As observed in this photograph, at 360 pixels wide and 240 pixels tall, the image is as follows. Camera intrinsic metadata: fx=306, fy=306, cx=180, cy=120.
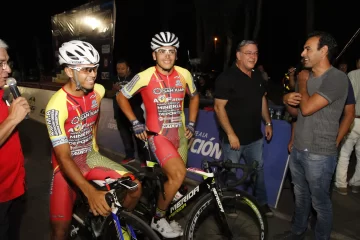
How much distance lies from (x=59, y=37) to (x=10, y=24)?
27.5 m

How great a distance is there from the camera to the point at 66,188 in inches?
121

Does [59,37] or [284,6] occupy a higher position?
[284,6]

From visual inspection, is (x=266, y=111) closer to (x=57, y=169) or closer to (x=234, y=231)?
(x=234, y=231)

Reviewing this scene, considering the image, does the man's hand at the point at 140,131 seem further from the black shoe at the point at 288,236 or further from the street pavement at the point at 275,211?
the black shoe at the point at 288,236

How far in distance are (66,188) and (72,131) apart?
0.58 m

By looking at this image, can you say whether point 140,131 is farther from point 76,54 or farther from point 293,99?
point 293,99

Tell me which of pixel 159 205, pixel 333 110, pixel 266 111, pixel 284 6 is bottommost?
pixel 159 205

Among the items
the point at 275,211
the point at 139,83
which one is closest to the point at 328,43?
the point at 139,83

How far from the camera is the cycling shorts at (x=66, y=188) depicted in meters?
3.03

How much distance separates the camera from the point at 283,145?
4883mm

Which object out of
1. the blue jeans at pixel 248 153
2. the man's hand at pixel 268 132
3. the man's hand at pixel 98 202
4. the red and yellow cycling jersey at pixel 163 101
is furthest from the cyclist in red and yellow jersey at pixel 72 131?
the man's hand at pixel 268 132

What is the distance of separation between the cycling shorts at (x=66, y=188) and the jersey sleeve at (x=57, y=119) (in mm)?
470

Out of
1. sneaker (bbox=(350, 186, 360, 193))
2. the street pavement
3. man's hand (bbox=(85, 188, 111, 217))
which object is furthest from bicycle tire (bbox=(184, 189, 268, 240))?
sneaker (bbox=(350, 186, 360, 193))

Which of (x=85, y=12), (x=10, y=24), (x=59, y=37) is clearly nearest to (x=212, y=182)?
(x=85, y=12)
